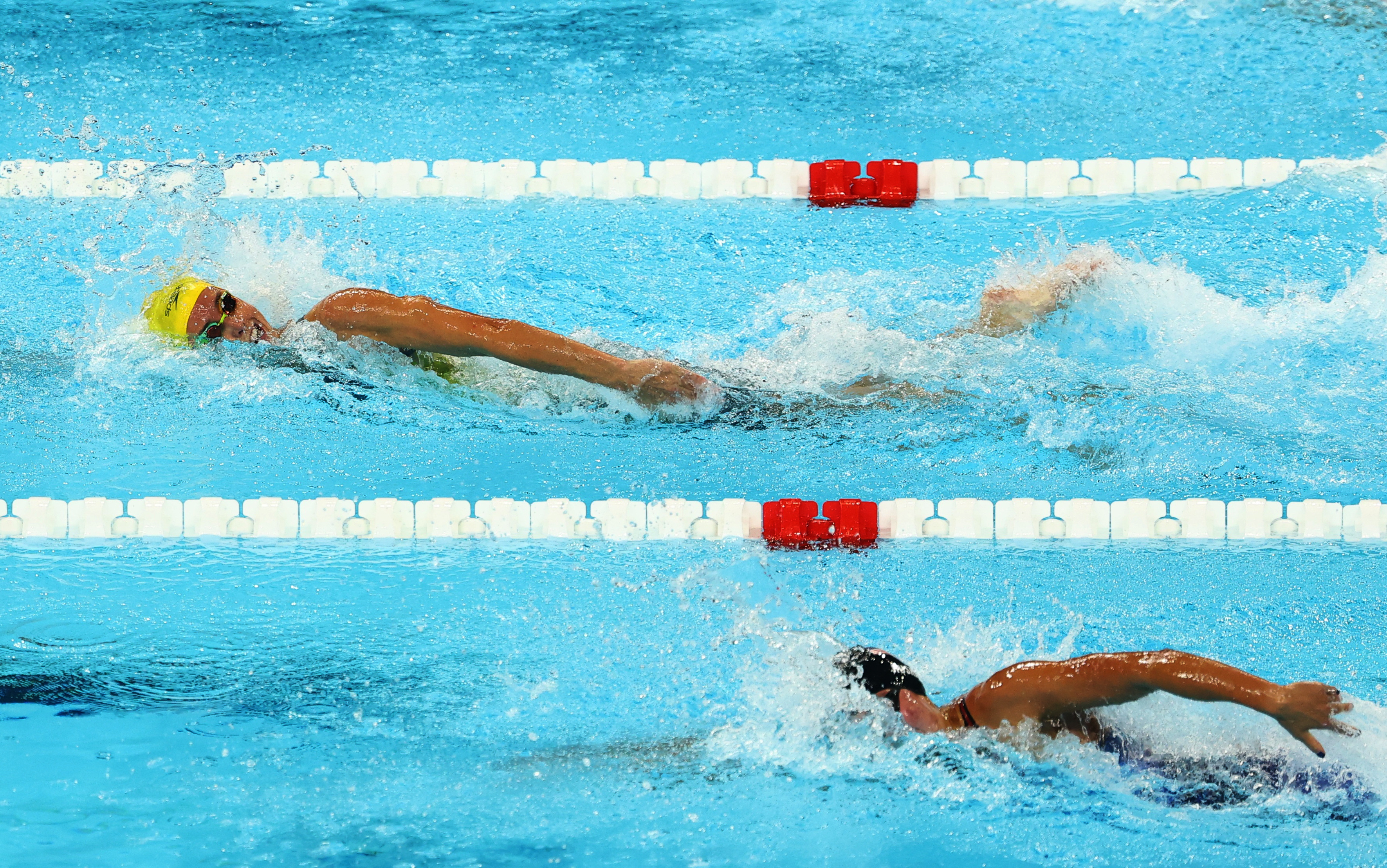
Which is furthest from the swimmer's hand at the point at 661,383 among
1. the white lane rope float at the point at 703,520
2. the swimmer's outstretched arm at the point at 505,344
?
the white lane rope float at the point at 703,520

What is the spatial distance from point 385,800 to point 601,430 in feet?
4.43

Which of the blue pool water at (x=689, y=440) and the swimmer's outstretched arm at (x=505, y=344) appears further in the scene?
the swimmer's outstretched arm at (x=505, y=344)

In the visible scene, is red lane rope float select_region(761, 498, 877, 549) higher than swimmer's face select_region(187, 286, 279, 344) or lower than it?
lower

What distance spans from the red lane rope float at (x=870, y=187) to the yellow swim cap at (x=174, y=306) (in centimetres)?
216

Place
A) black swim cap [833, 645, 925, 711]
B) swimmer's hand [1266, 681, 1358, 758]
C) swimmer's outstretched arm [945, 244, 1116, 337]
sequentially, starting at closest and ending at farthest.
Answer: swimmer's hand [1266, 681, 1358, 758], black swim cap [833, 645, 925, 711], swimmer's outstretched arm [945, 244, 1116, 337]

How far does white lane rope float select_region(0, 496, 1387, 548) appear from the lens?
3529 mm

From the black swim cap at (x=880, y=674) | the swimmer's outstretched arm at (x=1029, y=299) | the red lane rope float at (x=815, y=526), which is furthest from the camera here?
the swimmer's outstretched arm at (x=1029, y=299)

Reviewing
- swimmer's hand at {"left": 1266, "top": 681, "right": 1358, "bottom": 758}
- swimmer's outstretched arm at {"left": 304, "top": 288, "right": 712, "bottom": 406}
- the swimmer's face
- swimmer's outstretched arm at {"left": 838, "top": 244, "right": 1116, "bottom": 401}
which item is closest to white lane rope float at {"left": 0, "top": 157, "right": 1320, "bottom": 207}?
swimmer's outstretched arm at {"left": 838, "top": 244, "right": 1116, "bottom": 401}

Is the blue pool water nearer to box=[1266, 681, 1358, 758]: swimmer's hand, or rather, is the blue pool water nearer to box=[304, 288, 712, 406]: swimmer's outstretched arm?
box=[304, 288, 712, 406]: swimmer's outstretched arm

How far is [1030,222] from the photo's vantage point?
4977 mm

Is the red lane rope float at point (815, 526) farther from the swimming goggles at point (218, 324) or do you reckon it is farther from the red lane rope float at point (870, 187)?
the red lane rope float at point (870, 187)

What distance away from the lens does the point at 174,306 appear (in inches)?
153

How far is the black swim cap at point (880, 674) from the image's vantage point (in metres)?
2.66

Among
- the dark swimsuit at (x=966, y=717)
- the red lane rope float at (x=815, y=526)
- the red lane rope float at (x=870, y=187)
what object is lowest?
the dark swimsuit at (x=966, y=717)
